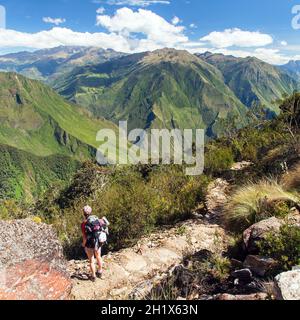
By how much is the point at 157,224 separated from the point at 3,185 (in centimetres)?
19205

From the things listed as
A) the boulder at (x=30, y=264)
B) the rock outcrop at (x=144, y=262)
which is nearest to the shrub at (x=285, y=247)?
the rock outcrop at (x=144, y=262)

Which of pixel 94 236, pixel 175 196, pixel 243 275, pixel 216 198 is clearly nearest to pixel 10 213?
pixel 175 196

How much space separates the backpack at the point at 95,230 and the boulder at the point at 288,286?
472cm

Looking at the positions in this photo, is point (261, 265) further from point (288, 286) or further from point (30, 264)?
point (30, 264)

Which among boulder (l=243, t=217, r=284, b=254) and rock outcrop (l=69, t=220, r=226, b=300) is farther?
rock outcrop (l=69, t=220, r=226, b=300)

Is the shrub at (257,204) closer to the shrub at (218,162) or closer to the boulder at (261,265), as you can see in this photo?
the boulder at (261,265)

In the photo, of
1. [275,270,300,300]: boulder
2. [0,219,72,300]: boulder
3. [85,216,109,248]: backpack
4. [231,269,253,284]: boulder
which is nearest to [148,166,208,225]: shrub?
[85,216,109,248]: backpack

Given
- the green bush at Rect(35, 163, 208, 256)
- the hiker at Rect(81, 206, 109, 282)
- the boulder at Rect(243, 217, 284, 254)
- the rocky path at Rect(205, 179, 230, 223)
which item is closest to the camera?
the boulder at Rect(243, 217, 284, 254)

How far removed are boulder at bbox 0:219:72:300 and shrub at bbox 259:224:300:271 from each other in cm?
365

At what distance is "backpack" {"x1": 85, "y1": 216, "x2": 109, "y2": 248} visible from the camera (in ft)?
27.3

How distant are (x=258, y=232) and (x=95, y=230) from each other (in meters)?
3.63

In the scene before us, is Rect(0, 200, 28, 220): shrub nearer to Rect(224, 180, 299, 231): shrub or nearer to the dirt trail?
the dirt trail

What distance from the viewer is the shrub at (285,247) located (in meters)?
5.51

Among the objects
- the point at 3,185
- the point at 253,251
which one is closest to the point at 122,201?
the point at 253,251
